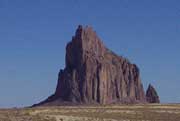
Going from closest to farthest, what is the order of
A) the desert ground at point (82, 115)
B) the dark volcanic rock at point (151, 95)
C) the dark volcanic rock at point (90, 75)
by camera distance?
the desert ground at point (82, 115), the dark volcanic rock at point (90, 75), the dark volcanic rock at point (151, 95)

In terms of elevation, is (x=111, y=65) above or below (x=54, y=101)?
above

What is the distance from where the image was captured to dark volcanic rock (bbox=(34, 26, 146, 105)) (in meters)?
150

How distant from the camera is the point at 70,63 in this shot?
510 feet

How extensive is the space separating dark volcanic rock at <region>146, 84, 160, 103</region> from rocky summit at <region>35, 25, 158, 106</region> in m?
9.48

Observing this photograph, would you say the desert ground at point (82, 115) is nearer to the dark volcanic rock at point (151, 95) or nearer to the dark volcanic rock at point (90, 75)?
the dark volcanic rock at point (90, 75)

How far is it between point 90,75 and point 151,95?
34.2 m

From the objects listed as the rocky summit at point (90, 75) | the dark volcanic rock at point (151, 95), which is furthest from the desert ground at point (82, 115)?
the dark volcanic rock at point (151, 95)

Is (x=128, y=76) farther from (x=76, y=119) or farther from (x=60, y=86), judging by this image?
(x=76, y=119)

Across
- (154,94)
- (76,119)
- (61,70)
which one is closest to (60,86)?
(61,70)

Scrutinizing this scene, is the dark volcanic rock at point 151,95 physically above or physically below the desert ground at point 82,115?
above

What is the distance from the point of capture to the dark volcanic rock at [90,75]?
492 ft

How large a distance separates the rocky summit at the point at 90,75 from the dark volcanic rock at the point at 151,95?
9478 mm

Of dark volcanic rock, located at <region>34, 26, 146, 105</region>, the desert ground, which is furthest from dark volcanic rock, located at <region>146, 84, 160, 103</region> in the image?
the desert ground

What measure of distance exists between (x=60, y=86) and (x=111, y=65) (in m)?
17.0
